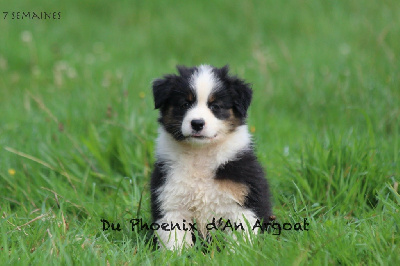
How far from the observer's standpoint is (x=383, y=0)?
9.75m

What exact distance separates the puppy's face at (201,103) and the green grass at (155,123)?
2.32 feet

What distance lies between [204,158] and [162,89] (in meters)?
0.57

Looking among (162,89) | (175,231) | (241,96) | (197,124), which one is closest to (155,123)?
(162,89)

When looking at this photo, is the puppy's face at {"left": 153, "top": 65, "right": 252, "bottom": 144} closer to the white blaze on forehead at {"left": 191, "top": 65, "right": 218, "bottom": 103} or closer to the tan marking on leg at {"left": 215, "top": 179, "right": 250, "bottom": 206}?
the white blaze on forehead at {"left": 191, "top": 65, "right": 218, "bottom": 103}

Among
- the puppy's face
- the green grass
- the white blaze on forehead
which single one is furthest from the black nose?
the green grass

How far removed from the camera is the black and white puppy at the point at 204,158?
3879 millimetres

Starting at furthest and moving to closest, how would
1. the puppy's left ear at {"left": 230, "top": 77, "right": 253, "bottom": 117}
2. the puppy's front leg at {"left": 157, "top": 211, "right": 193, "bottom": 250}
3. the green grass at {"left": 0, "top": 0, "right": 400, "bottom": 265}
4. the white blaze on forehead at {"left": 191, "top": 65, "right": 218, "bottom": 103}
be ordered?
1. the puppy's left ear at {"left": 230, "top": 77, "right": 253, "bottom": 117}
2. the white blaze on forehead at {"left": 191, "top": 65, "right": 218, "bottom": 103}
3. the puppy's front leg at {"left": 157, "top": 211, "right": 193, "bottom": 250}
4. the green grass at {"left": 0, "top": 0, "right": 400, "bottom": 265}

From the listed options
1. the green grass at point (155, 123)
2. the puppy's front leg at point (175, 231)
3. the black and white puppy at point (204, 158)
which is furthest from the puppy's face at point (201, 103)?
the green grass at point (155, 123)

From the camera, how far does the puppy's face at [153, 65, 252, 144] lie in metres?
3.91

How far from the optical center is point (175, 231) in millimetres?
3855

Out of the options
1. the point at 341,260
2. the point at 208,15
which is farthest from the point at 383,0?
the point at 341,260

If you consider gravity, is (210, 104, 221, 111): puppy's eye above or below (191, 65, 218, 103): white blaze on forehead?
below

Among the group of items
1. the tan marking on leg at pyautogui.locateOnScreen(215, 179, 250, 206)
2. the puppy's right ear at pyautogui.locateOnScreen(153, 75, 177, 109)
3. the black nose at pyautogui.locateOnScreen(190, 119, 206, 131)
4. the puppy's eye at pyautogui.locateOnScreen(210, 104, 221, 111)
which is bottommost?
the tan marking on leg at pyautogui.locateOnScreen(215, 179, 250, 206)

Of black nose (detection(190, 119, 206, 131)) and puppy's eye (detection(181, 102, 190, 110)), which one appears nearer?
black nose (detection(190, 119, 206, 131))
